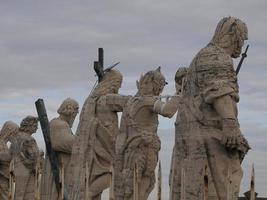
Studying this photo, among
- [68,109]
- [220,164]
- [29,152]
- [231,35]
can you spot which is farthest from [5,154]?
[220,164]

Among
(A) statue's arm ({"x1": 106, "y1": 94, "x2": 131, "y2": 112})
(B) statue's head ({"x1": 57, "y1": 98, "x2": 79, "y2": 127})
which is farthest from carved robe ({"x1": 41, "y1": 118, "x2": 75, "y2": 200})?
(A) statue's arm ({"x1": 106, "y1": 94, "x2": 131, "y2": 112})

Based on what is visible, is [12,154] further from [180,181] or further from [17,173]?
[180,181]

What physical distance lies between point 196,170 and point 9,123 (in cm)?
1223

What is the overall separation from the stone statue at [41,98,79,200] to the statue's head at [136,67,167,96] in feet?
9.87

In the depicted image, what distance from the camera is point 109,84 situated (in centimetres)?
2181

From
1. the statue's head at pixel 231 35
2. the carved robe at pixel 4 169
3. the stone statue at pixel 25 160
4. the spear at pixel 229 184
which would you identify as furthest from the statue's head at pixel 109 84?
the spear at pixel 229 184

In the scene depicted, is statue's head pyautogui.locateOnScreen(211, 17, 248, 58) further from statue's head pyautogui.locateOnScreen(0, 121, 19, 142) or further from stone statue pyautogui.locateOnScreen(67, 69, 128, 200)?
statue's head pyautogui.locateOnScreen(0, 121, 19, 142)

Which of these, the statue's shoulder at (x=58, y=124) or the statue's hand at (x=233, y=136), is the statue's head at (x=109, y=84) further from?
the statue's hand at (x=233, y=136)

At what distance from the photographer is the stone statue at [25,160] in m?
24.1

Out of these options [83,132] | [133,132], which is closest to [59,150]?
Result: [83,132]

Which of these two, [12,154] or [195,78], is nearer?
[195,78]

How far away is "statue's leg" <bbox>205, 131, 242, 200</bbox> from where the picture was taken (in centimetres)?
1542

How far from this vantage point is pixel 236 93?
1542 centimetres

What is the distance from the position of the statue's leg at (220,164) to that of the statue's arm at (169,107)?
2092 mm
